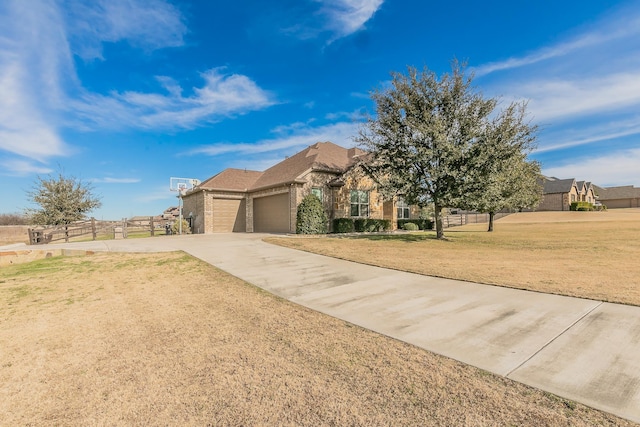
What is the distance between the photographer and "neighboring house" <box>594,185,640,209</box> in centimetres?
5219

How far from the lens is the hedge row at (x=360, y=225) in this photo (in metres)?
18.6

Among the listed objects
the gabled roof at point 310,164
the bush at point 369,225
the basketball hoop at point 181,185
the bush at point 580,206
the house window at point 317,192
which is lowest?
the bush at point 369,225

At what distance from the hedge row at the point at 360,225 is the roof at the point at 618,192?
6132 cm

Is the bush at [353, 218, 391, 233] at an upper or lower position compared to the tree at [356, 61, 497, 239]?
lower

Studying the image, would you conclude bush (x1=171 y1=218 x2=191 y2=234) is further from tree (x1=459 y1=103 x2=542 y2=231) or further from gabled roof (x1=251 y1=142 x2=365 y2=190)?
tree (x1=459 y1=103 x2=542 y2=231)

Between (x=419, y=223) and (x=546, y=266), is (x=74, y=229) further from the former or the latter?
(x=419, y=223)

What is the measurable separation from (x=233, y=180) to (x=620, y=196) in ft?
238

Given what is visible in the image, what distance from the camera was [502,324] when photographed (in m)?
3.99

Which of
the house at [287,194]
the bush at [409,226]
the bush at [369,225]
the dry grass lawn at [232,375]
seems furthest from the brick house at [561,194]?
the dry grass lawn at [232,375]

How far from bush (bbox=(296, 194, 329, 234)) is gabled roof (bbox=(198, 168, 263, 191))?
690cm

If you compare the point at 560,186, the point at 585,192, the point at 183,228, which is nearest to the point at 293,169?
the point at 183,228

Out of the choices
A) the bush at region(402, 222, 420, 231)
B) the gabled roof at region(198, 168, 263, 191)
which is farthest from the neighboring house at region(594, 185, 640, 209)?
the gabled roof at region(198, 168, 263, 191)

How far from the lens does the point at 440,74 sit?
47.1 ft

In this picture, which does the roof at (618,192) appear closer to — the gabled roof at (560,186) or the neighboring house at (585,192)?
the neighboring house at (585,192)
